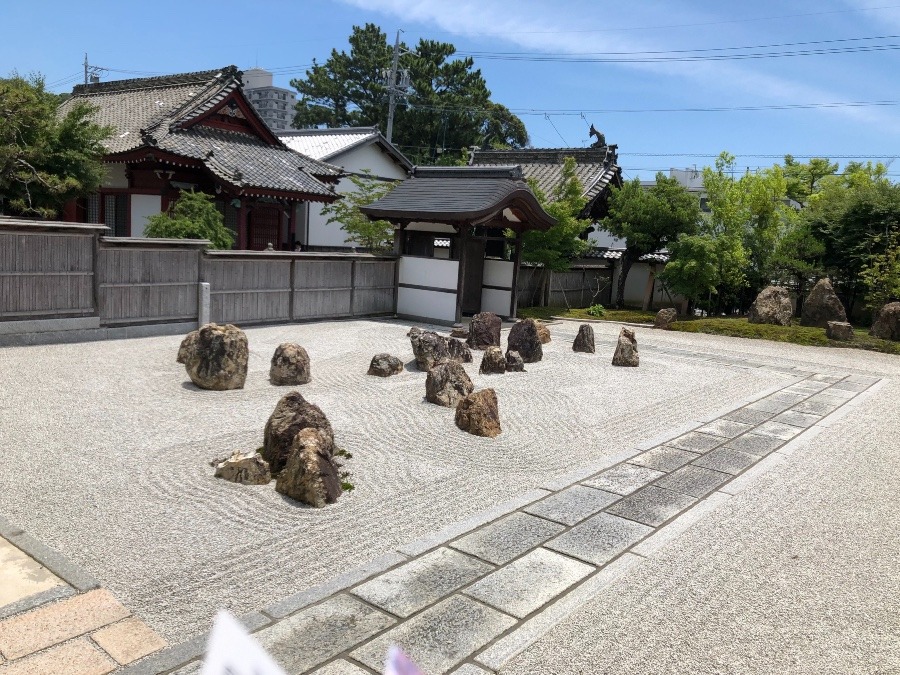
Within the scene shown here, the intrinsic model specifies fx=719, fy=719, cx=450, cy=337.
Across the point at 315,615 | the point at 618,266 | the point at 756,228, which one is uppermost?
the point at 756,228

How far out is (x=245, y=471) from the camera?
6445 millimetres

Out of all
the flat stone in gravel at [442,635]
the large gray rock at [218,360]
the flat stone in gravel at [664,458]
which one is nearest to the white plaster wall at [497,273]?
the large gray rock at [218,360]

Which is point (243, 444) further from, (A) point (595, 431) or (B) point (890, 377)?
(B) point (890, 377)

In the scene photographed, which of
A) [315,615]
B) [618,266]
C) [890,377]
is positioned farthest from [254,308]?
[618,266]

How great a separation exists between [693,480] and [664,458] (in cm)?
75

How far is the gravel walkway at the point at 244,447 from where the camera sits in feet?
16.2

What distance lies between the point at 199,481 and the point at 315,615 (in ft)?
8.20

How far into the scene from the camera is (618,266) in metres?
26.0

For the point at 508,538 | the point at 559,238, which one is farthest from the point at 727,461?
the point at 559,238

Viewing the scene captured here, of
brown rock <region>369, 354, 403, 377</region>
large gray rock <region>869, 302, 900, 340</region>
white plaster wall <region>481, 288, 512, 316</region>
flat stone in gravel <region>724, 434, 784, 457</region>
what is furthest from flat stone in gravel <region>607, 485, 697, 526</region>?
large gray rock <region>869, 302, 900, 340</region>

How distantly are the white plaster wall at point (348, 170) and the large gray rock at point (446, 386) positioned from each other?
14.6 m

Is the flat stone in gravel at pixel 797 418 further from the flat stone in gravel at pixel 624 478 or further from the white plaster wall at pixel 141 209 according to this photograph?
the white plaster wall at pixel 141 209

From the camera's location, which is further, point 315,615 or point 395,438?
point 395,438

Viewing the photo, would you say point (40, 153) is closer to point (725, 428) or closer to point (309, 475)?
point (309, 475)
